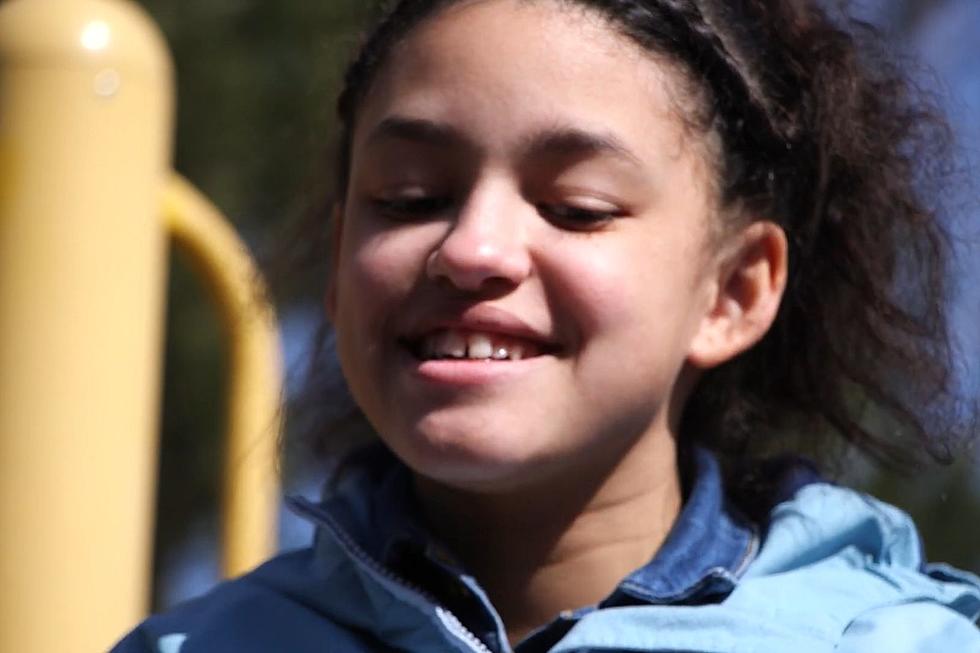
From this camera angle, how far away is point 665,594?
1746 millimetres

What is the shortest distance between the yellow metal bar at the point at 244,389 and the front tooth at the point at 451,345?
66cm

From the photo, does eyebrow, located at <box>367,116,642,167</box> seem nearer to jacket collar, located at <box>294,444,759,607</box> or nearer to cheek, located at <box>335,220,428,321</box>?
cheek, located at <box>335,220,428,321</box>

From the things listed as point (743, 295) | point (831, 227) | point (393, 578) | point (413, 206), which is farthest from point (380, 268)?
point (831, 227)

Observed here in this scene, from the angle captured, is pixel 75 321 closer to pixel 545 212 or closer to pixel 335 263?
pixel 335 263

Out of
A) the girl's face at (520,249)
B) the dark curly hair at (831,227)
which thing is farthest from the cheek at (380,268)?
the dark curly hair at (831,227)

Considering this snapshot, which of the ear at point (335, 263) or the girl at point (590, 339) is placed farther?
the ear at point (335, 263)

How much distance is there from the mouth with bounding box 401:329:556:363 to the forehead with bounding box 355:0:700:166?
6.9 inches

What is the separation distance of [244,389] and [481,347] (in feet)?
2.54

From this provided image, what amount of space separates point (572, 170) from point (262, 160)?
4894 millimetres

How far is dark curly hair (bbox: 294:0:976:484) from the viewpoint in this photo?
1950 mm

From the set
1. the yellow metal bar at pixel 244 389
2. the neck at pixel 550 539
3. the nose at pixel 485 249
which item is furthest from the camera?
the yellow metal bar at pixel 244 389

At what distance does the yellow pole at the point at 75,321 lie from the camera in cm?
204

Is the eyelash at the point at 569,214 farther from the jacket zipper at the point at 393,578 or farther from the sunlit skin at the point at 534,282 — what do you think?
the jacket zipper at the point at 393,578

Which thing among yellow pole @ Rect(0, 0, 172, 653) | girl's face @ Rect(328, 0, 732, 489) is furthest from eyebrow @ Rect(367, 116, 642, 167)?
yellow pole @ Rect(0, 0, 172, 653)
